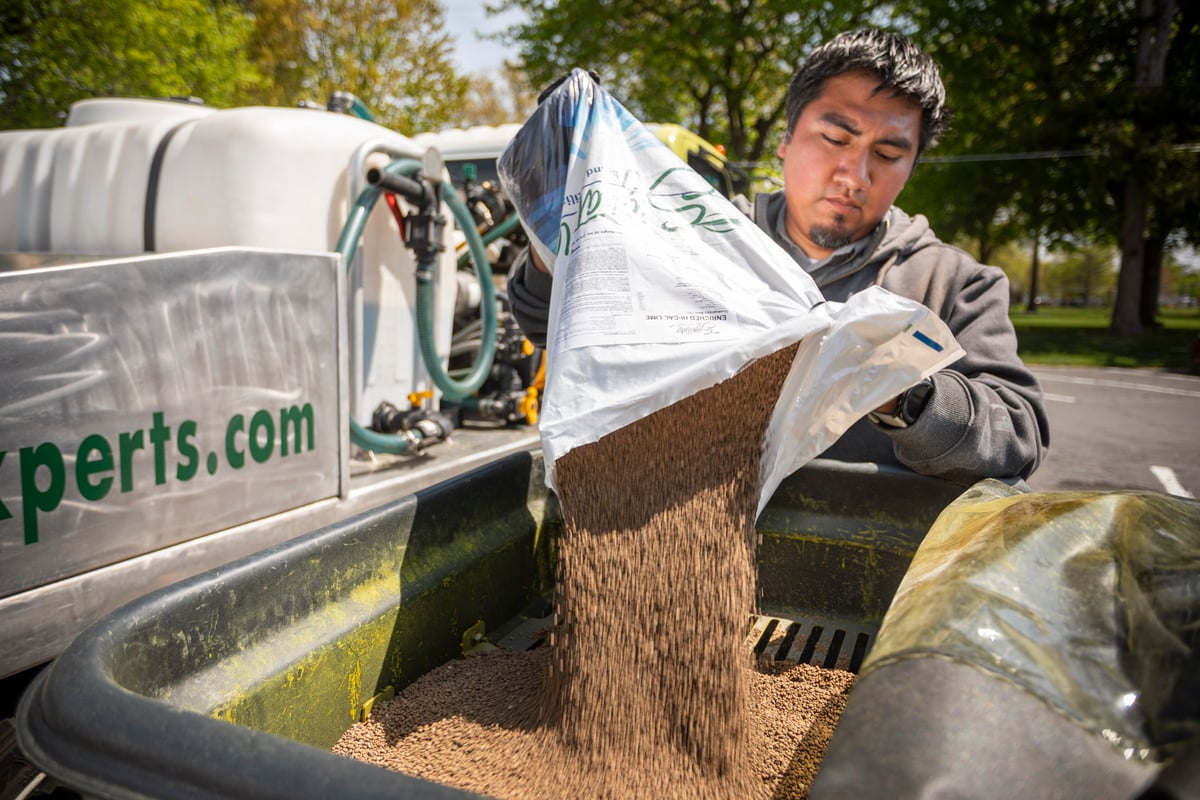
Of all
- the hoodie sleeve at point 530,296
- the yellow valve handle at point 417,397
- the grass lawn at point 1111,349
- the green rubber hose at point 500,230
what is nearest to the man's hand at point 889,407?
the hoodie sleeve at point 530,296

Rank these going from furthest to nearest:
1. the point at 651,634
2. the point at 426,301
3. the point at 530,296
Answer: the point at 426,301
the point at 530,296
the point at 651,634

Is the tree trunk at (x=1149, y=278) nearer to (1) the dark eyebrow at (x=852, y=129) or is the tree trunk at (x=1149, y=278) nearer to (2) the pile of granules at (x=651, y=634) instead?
(1) the dark eyebrow at (x=852, y=129)

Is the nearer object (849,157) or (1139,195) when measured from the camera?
(849,157)

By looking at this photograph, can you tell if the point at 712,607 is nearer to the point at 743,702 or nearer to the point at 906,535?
the point at 743,702

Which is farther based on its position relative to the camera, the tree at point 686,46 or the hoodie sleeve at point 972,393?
the tree at point 686,46

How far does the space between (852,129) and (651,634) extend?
54.3 inches

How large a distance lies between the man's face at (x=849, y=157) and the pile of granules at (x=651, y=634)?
83 cm

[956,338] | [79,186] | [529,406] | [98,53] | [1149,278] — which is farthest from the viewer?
[1149,278]

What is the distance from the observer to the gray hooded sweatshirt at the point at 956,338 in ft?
4.87

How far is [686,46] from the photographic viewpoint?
56.7 ft

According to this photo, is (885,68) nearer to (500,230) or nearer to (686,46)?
(500,230)

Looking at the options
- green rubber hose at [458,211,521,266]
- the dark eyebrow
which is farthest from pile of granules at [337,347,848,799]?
green rubber hose at [458,211,521,266]

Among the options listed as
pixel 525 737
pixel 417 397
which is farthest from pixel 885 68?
pixel 417 397

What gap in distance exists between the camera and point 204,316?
1908 mm
